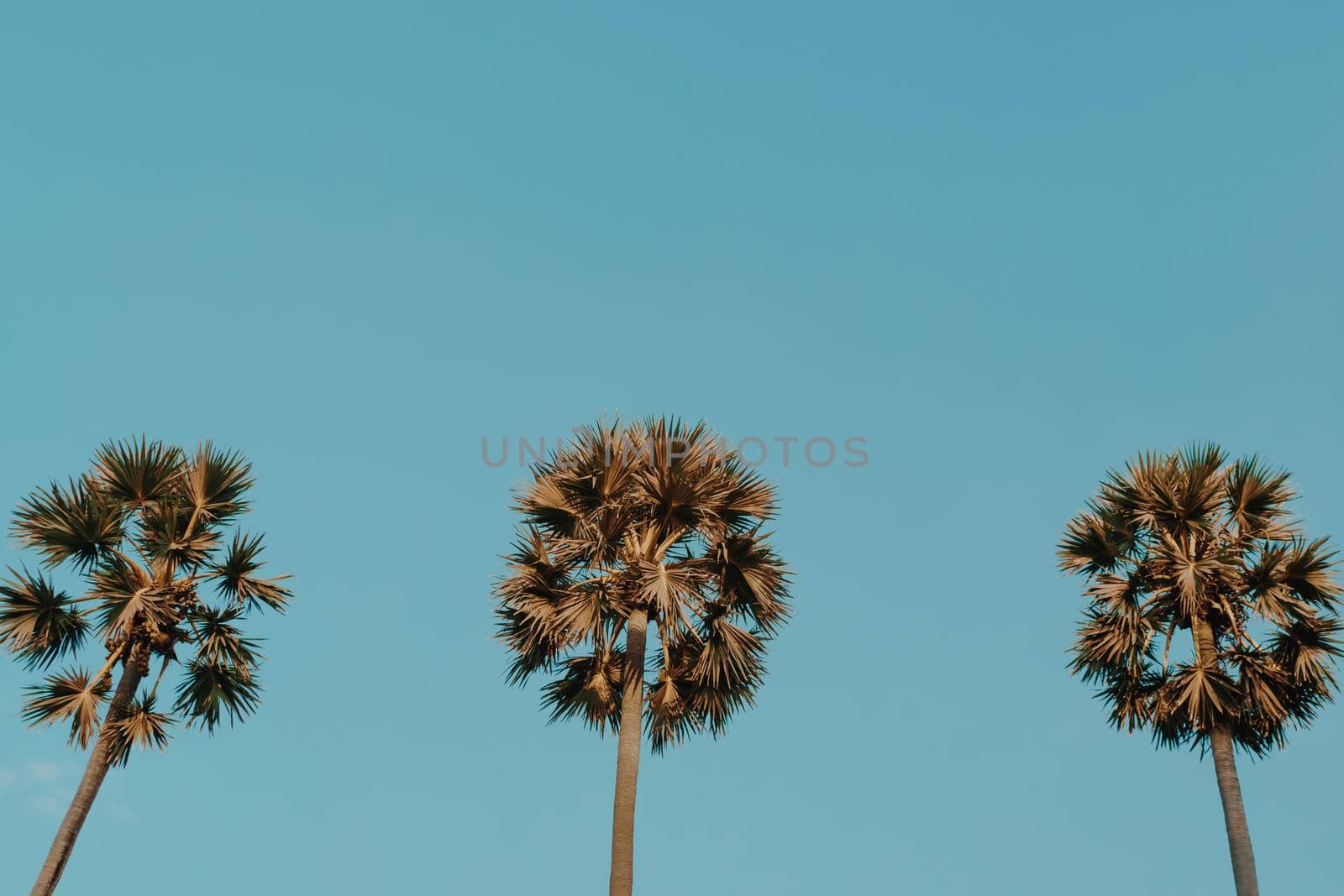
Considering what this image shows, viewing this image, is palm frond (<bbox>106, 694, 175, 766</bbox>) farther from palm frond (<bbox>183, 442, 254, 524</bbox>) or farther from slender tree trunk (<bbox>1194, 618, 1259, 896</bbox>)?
slender tree trunk (<bbox>1194, 618, 1259, 896</bbox>)

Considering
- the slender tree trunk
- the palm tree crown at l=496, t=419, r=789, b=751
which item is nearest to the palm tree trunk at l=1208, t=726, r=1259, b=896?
the slender tree trunk

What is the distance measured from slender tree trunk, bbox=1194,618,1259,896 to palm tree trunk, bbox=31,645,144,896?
15832 mm

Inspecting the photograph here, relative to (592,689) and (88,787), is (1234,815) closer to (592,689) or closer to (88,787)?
(592,689)

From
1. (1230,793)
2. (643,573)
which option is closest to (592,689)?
(643,573)

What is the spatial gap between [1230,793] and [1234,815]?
319mm

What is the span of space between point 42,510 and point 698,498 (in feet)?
32.2

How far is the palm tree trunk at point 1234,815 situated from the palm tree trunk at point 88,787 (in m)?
15.8

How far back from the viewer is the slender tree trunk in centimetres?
2027

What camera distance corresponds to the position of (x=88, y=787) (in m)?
19.4

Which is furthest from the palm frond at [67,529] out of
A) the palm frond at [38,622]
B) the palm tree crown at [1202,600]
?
the palm tree crown at [1202,600]

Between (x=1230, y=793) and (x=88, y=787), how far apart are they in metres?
16.1

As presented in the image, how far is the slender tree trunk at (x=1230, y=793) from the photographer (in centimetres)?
2027

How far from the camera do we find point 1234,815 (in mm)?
20750

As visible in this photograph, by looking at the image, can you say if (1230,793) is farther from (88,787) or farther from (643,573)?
(88,787)
